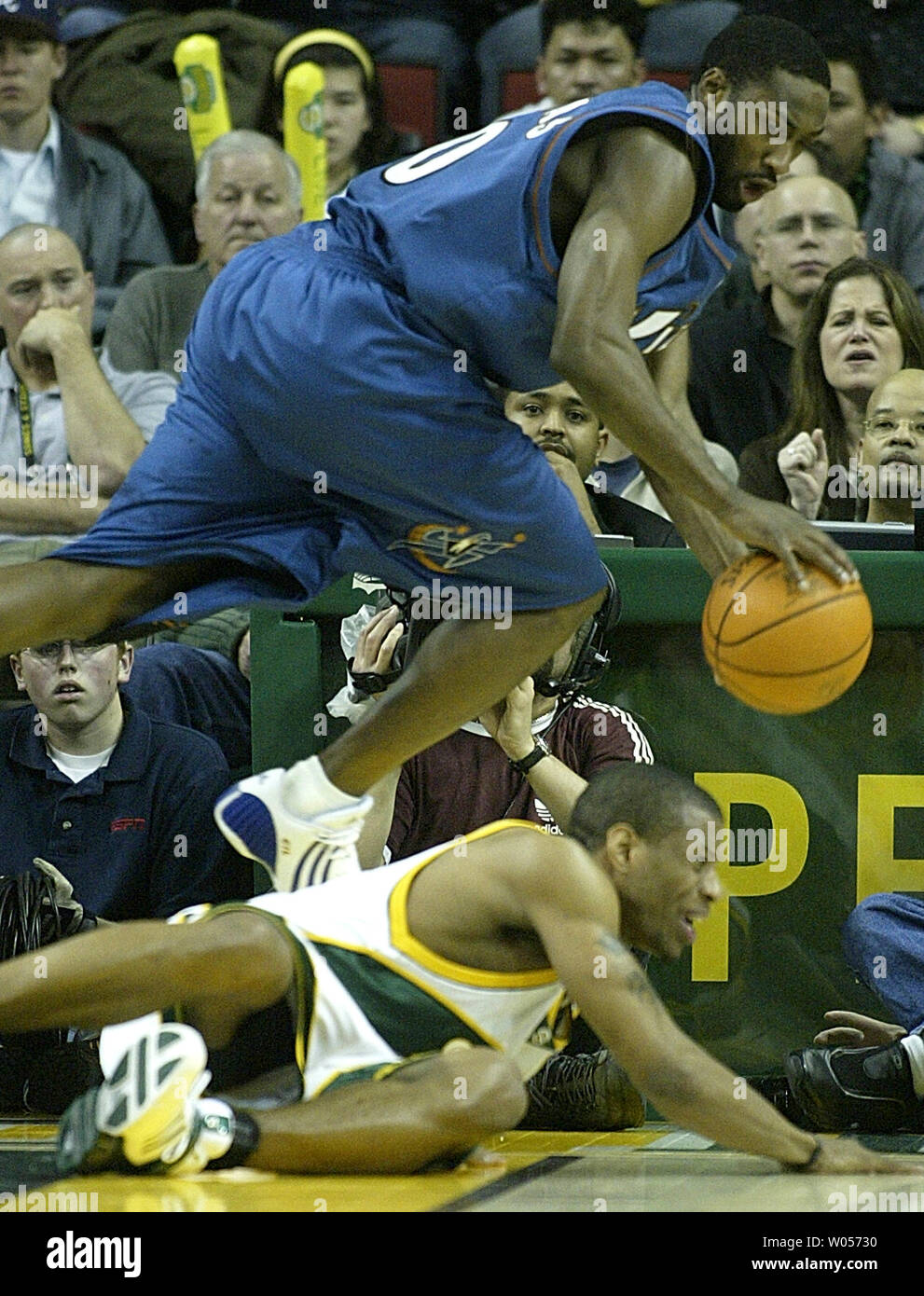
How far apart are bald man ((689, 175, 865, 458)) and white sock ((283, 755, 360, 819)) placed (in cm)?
284

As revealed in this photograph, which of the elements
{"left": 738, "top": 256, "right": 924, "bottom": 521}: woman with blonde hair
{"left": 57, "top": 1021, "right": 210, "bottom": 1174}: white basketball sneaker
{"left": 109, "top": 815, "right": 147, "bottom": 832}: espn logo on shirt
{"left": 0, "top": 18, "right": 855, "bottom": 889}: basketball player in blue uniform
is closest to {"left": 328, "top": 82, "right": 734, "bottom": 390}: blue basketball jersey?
{"left": 0, "top": 18, "right": 855, "bottom": 889}: basketball player in blue uniform

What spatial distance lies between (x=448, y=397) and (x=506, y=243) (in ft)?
1.00

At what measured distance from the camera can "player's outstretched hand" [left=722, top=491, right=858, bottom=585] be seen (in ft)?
10.5

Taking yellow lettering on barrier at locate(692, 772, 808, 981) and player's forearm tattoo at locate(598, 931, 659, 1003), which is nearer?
player's forearm tattoo at locate(598, 931, 659, 1003)

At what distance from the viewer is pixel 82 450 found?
19.1ft

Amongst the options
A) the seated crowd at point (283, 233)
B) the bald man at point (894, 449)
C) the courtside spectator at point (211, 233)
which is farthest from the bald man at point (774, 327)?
the courtside spectator at point (211, 233)

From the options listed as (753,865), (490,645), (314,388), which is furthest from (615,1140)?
(314,388)

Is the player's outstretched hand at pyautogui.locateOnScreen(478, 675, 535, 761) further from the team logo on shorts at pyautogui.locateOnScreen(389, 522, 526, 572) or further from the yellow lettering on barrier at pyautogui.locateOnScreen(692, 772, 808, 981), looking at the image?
the team logo on shorts at pyautogui.locateOnScreen(389, 522, 526, 572)

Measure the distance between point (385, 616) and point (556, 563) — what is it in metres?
0.87

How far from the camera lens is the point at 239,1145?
3.29 meters

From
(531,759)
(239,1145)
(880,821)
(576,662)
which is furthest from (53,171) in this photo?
(239,1145)

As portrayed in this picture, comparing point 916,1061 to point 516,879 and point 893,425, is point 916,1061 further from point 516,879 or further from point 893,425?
point 893,425
